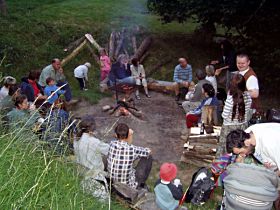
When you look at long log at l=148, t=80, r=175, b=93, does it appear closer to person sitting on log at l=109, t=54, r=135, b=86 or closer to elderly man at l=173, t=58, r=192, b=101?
elderly man at l=173, t=58, r=192, b=101

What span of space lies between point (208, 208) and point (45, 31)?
34.5ft

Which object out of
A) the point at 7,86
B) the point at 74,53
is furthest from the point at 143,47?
the point at 7,86

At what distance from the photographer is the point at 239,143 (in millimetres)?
5914

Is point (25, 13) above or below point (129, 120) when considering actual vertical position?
above

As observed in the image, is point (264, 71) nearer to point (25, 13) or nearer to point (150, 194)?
point (150, 194)

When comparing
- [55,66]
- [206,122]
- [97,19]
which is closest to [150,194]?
[206,122]

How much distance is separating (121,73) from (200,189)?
19.3 feet

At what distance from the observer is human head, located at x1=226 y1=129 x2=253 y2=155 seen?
19.4 ft

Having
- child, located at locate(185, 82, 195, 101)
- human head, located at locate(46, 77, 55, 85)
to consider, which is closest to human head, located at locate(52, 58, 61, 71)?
human head, located at locate(46, 77, 55, 85)

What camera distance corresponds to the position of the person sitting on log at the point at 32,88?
32.4 feet

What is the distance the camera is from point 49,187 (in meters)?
4.53

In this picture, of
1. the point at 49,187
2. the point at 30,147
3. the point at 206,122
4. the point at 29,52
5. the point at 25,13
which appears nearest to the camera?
the point at 49,187

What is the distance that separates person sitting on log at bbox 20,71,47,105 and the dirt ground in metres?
1.24

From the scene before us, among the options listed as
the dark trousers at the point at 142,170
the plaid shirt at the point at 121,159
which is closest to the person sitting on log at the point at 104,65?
the dark trousers at the point at 142,170
